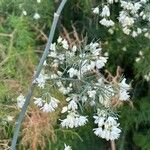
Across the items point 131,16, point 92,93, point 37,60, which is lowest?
point 92,93

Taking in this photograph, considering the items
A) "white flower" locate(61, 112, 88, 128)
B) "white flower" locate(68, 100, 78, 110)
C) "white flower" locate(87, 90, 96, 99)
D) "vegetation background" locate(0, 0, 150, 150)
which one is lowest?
"white flower" locate(61, 112, 88, 128)

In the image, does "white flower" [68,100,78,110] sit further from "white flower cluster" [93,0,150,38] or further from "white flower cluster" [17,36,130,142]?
"white flower cluster" [93,0,150,38]

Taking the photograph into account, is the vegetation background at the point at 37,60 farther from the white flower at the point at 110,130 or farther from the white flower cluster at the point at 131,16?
the white flower at the point at 110,130

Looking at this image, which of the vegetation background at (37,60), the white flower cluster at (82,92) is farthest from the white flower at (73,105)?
the vegetation background at (37,60)

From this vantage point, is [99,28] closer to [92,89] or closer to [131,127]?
[131,127]

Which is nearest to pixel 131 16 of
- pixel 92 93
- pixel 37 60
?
pixel 37 60

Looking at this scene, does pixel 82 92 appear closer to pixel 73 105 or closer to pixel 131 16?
pixel 73 105

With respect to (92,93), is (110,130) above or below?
below

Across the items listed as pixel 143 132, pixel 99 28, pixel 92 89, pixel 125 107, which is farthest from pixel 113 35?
pixel 92 89

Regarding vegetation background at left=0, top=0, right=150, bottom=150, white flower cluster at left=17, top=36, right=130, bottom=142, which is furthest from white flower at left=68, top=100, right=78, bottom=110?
vegetation background at left=0, top=0, right=150, bottom=150
